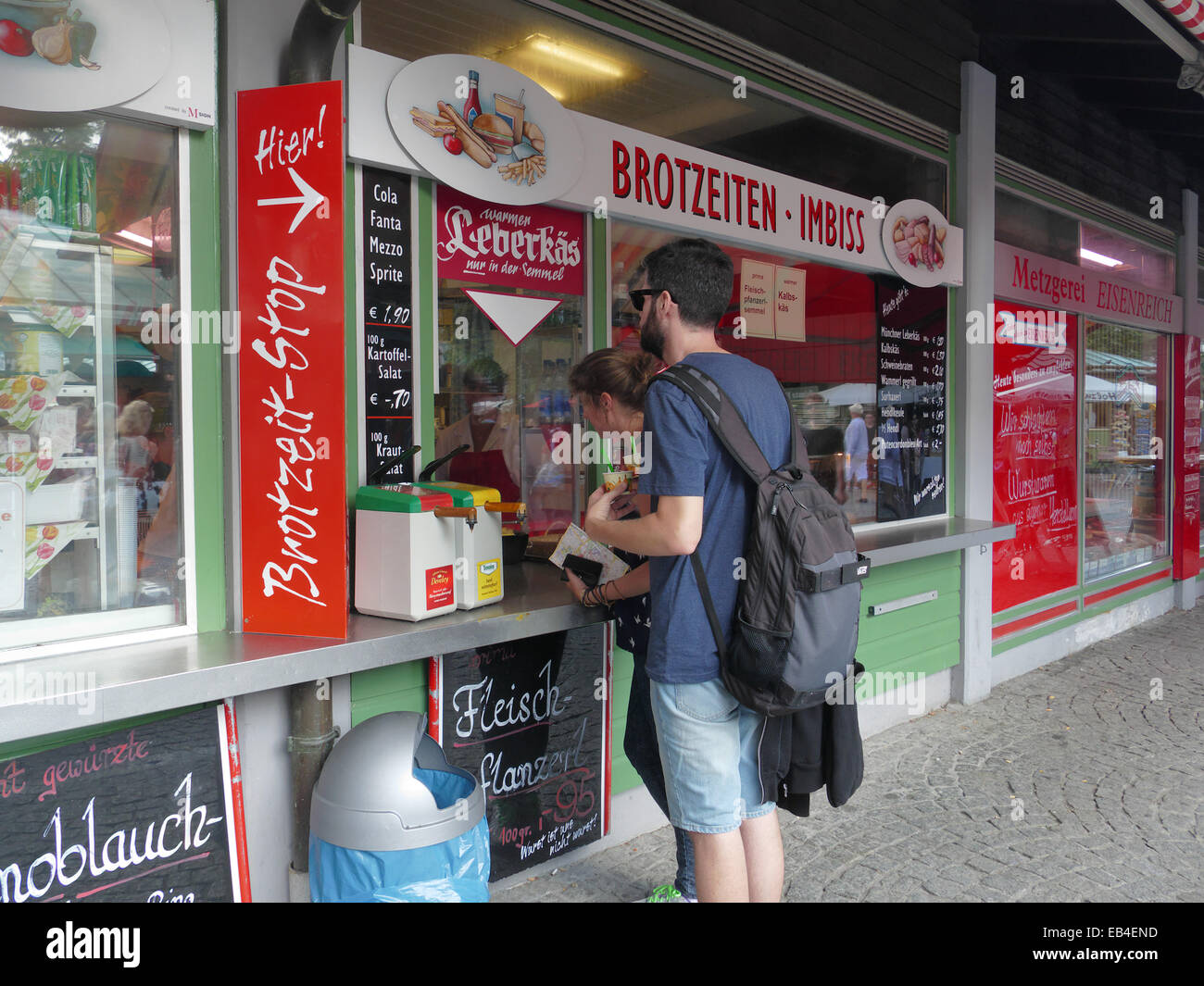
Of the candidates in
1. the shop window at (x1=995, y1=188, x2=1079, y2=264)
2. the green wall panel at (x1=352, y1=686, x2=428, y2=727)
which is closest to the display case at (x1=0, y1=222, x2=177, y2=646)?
the green wall panel at (x1=352, y1=686, x2=428, y2=727)

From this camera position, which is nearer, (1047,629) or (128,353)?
(128,353)

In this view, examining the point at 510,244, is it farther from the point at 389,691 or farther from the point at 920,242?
the point at 920,242

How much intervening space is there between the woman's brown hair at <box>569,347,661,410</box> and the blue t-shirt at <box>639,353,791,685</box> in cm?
51

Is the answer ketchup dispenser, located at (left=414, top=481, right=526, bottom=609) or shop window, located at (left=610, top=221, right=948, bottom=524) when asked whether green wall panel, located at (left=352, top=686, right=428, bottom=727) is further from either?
shop window, located at (left=610, top=221, right=948, bottom=524)

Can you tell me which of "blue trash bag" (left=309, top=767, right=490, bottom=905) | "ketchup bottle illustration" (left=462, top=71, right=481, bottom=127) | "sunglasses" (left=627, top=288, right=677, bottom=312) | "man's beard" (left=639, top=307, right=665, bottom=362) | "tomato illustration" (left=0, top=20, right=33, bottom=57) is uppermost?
"ketchup bottle illustration" (left=462, top=71, right=481, bottom=127)

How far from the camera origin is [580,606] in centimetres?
300

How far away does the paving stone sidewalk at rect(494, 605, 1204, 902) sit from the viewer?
10.8 feet

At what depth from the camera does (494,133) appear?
311cm

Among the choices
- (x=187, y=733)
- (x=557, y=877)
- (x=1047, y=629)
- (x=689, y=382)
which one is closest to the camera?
(x=689, y=382)

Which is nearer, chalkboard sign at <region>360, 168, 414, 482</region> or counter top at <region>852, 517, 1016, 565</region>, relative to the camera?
chalkboard sign at <region>360, 168, 414, 482</region>

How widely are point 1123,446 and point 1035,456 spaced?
1.84m
